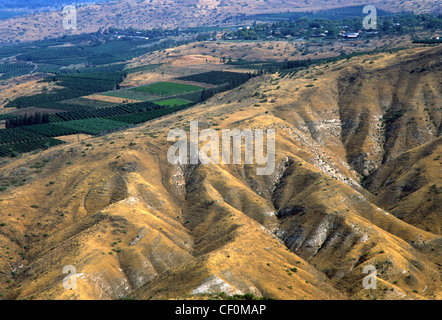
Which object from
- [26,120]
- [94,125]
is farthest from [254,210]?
[26,120]

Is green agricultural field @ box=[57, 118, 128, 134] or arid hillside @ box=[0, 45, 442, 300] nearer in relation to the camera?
arid hillside @ box=[0, 45, 442, 300]

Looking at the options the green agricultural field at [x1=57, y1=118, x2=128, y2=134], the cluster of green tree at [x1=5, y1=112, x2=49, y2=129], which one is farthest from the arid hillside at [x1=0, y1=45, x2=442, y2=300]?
the cluster of green tree at [x1=5, y1=112, x2=49, y2=129]

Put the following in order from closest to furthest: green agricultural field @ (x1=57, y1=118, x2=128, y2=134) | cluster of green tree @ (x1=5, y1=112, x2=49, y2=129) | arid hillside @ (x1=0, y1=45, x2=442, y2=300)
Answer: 1. arid hillside @ (x1=0, y1=45, x2=442, y2=300)
2. green agricultural field @ (x1=57, y1=118, x2=128, y2=134)
3. cluster of green tree @ (x1=5, y1=112, x2=49, y2=129)

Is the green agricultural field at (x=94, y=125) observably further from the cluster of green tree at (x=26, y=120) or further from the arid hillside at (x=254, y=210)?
the arid hillside at (x=254, y=210)

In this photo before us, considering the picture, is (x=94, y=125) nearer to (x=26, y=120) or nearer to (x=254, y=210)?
(x=26, y=120)

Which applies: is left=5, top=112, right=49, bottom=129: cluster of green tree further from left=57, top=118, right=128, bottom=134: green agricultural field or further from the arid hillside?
the arid hillside

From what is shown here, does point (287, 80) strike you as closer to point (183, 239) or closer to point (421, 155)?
point (421, 155)

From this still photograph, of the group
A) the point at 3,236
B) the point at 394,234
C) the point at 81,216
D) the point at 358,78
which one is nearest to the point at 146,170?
the point at 81,216
